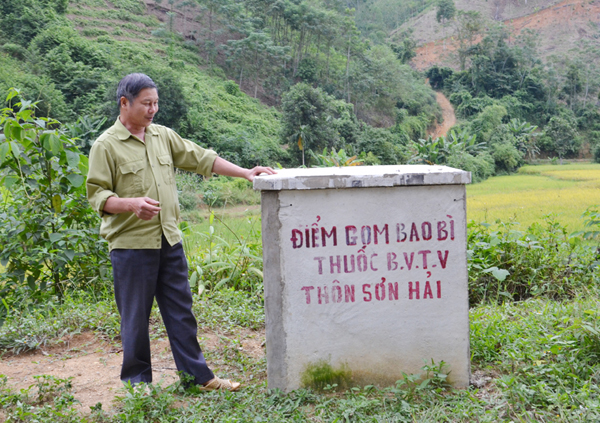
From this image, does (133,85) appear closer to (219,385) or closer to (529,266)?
(219,385)

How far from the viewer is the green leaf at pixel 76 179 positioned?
350 cm

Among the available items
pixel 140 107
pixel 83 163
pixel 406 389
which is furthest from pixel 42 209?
pixel 406 389

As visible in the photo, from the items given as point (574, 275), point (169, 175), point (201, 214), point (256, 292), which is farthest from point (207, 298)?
point (201, 214)

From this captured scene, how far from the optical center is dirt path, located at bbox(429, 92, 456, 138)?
30.9 meters

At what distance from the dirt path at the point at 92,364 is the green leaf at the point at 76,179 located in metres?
0.99

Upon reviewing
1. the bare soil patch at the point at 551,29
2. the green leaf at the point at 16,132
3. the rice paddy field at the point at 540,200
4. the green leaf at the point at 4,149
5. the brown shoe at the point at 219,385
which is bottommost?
the brown shoe at the point at 219,385

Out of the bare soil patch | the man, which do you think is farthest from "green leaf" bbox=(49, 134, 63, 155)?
the bare soil patch

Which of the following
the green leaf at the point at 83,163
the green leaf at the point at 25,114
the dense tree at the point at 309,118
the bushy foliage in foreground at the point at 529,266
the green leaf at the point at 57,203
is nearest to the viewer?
the green leaf at the point at 25,114

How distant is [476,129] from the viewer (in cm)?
2403

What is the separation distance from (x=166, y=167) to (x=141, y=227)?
317 mm

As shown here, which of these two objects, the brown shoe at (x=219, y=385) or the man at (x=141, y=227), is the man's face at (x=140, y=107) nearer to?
the man at (x=141, y=227)

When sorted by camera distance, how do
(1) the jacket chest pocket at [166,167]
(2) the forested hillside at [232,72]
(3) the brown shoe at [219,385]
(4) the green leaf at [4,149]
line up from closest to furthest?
(1) the jacket chest pocket at [166,167]
(3) the brown shoe at [219,385]
(4) the green leaf at [4,149]
(2) the forested hillside at [232,72]

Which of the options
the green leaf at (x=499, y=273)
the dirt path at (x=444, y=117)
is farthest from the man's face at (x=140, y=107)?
the dirt path at (x=444, y=117)

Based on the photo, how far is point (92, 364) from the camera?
2.96m
